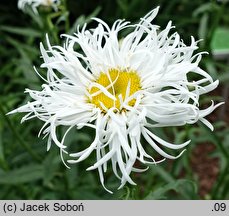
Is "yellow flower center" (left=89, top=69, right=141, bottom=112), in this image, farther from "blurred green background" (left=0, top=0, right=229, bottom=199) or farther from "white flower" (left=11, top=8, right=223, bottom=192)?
"blurred green background" (left=0, top=0, right=229, bottom=199)

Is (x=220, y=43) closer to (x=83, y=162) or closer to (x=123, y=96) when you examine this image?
(x=123, y=96)

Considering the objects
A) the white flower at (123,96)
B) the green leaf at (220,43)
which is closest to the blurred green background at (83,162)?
the green leaf at (220,43)

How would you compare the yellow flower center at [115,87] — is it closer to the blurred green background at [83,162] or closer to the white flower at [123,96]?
the white flower at [123,96]

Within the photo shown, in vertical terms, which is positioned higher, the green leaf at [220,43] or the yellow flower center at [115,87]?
the green leaf at [220,43]

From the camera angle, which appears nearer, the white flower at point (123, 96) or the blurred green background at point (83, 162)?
the white flower at point (123, 96)

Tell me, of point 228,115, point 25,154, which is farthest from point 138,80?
point 228,115

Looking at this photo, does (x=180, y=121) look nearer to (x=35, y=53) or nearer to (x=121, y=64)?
(x=121, y=64)

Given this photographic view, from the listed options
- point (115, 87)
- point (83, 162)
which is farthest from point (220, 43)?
point (83, 162)
